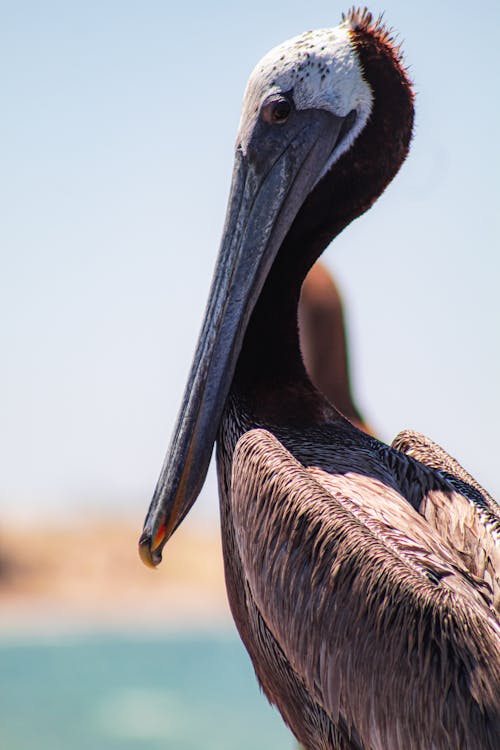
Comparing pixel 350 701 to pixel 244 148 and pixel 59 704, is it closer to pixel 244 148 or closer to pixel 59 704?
pixel 244 148

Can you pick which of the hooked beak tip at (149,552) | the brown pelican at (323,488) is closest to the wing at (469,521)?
the brown pelican at (323,488)

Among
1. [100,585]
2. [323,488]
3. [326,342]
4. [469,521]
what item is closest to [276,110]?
[323,488]

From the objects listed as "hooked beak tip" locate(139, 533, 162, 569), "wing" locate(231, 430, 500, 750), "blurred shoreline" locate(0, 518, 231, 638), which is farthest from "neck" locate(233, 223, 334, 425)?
"blurred shoreline" locate(0, 518, 231, 638)

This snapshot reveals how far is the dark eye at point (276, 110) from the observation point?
Result: 3.12 metres

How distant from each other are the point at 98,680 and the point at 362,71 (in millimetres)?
19379

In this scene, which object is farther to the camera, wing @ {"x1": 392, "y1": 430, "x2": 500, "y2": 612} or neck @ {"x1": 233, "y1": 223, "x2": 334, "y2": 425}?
neck @ {"x1": 233, "y1": 223, "x2": 334, "y2": 425}

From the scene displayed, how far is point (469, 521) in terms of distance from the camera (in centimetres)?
293

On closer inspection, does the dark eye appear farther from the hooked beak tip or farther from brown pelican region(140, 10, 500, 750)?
the hooked beak tip

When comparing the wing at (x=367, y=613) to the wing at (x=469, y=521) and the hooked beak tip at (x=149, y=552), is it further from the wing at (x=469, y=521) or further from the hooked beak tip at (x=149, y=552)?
the hooked beak tip at (x=149, y=552)

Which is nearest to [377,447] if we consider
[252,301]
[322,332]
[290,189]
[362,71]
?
[252,301]

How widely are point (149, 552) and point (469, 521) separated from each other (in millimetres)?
891

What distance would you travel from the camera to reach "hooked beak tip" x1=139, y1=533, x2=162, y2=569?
3021 mm

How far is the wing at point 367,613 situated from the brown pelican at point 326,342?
2.13m

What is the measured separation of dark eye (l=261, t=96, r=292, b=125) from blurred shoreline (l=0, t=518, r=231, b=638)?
19493 millimetres
